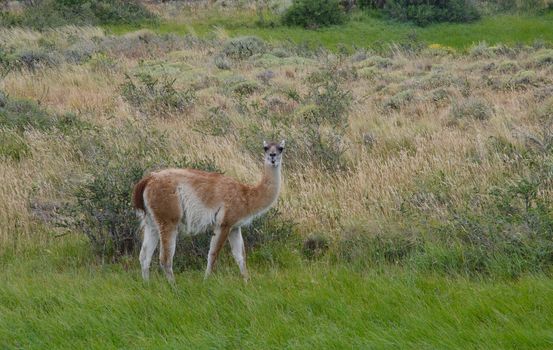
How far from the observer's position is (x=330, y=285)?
6.75 meters

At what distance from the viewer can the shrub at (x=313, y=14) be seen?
40.6m

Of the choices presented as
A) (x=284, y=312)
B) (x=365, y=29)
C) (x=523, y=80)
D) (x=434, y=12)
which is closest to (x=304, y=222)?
(x=284, y=312)

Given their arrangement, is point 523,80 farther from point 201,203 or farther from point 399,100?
point 201,203

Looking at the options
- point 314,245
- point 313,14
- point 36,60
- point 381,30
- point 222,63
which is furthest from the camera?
point 313,14

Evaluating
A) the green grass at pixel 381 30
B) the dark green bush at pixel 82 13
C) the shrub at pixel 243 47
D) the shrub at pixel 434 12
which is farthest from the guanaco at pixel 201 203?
the shrub at pixel 434 12

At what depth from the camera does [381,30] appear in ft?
132

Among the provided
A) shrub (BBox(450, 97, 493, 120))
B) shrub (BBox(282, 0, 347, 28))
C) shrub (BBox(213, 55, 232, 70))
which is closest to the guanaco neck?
shrub (BBox(450, 97, 493, 120))

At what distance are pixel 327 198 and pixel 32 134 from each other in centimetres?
605

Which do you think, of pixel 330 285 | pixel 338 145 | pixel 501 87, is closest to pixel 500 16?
pixel 501 87

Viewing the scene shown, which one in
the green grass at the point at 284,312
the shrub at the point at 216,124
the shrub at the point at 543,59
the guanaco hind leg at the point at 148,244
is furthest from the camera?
the shrub at the point at 543,59

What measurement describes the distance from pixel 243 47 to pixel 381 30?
12.0m

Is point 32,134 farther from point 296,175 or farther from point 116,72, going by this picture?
point 116,72

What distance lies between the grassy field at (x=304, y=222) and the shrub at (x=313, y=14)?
2203cm

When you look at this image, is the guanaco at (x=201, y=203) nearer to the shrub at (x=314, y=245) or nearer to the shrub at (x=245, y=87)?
the shrub at (x=314, y=245)
